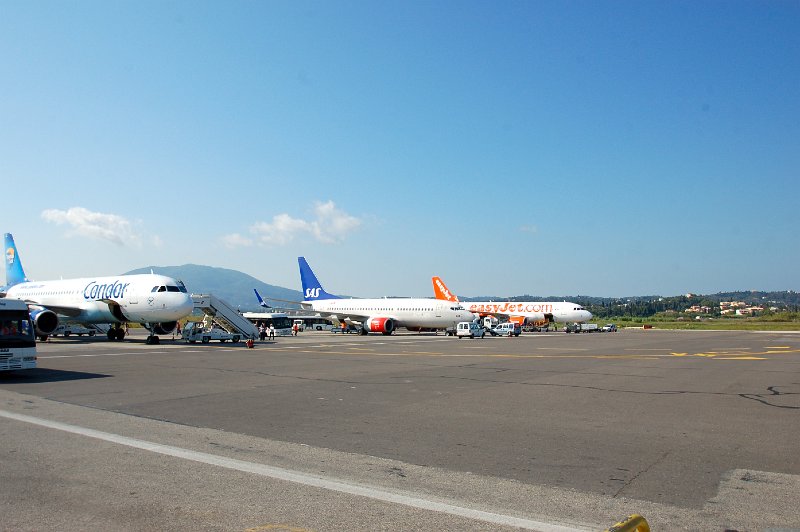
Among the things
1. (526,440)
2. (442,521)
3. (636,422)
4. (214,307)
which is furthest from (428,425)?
(214,307)

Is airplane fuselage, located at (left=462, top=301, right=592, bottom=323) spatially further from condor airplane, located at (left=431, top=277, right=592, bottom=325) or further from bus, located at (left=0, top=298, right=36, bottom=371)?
bus, located at (left=0, top=298, right=36, bottom=371)

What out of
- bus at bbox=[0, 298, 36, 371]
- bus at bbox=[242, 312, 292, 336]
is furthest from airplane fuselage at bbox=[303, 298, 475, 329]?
bus at bbox=[0, 298, 36, 371]

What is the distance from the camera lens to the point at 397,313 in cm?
5944

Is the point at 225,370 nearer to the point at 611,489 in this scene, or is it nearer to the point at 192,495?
the point at 192,495

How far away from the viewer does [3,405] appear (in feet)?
42.5

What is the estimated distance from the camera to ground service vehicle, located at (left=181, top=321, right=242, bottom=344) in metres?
39.8

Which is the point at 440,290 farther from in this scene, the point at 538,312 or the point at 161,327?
the point at 161,327

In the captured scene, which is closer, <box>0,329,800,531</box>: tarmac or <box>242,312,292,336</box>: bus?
<box>0,329,800,531</box>: tarmac

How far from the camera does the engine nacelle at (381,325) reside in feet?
189

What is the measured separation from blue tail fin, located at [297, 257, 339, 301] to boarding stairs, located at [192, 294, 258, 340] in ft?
101

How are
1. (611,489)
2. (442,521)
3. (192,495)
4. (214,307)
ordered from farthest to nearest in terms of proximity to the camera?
(214,307) < (611,489) < (192,495) < (442,521)

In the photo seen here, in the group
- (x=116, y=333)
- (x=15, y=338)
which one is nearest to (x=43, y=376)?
(x=15, y=338)

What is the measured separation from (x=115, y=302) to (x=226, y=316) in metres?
6.93

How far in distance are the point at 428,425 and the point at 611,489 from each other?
4.45 meters
